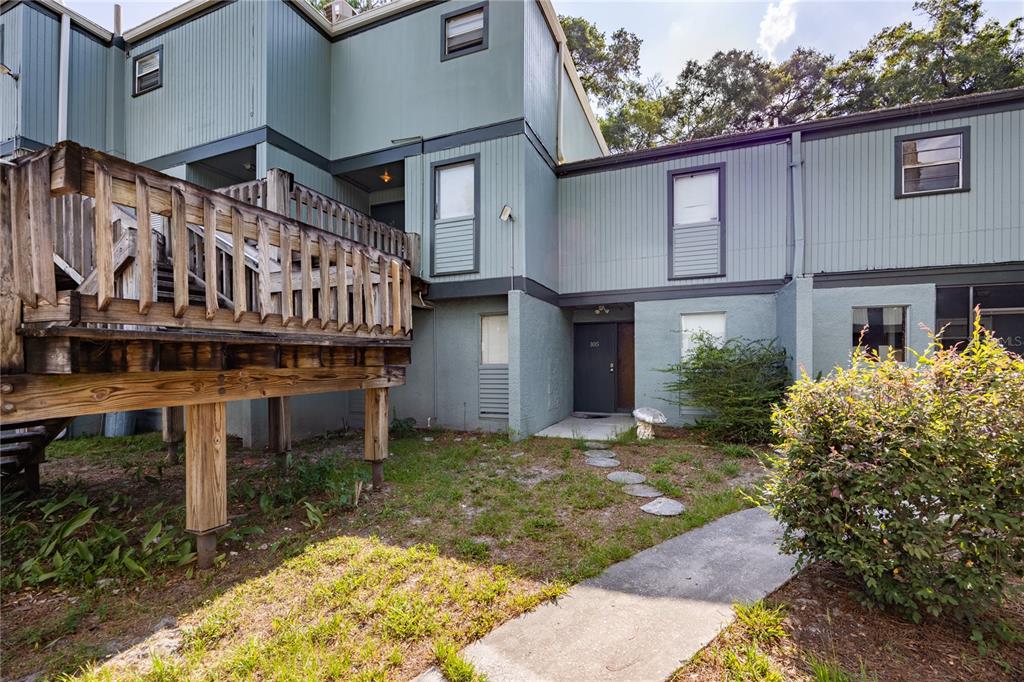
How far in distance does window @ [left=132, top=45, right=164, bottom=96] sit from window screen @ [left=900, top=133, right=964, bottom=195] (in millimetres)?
14409

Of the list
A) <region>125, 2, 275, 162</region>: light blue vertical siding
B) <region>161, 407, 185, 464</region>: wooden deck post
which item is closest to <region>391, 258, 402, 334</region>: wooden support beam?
<region>161, 407, 185, 464</region>: wooden deck post

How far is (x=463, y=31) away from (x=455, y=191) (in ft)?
10.2

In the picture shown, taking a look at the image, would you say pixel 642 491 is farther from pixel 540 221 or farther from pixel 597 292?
pixel 540 221

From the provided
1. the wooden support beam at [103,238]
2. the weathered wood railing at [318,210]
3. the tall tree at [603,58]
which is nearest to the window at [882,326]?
the weathered wood railing at [318,210]

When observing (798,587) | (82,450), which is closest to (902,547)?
(798,587)

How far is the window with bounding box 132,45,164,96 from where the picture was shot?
9002 mm

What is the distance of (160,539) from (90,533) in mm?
876

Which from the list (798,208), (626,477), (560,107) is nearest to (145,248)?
(626,477)

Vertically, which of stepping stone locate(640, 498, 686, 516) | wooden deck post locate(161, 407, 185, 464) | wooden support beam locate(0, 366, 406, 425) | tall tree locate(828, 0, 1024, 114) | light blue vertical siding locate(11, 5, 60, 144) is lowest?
stepping stone locate(640, 498, 686, 516)

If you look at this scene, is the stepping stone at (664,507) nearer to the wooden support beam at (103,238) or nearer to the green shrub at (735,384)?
the green shrub at (735,384)

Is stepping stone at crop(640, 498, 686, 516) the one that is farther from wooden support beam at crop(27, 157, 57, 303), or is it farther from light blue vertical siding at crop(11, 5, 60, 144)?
light blue vertical siding at crop(11, 5, 60, 144)

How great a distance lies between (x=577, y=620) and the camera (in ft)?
8.39

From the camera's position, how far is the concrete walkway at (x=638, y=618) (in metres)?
2.17

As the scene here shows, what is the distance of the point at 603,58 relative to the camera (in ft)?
60.9
